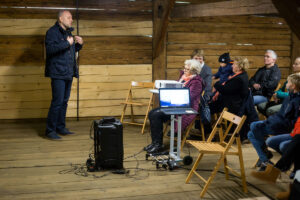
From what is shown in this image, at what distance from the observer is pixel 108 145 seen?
4.10 meters

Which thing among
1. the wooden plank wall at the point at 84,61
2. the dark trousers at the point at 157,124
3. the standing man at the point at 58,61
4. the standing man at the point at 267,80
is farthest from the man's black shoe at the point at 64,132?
the standing man at the point at 267,80

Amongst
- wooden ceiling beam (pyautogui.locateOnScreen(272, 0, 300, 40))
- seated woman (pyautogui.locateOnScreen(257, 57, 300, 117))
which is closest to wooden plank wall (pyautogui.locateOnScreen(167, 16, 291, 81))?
seated woman (pyautogui.locateOnScreen(257, 57, 300, 117))

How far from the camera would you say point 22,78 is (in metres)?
6.49

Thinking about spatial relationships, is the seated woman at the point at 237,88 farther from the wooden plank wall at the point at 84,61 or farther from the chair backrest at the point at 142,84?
the wooden plank wall at the point at 84,61

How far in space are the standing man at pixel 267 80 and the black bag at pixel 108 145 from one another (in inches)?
110

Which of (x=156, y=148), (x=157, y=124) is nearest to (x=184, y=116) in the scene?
(x=157, y=124)

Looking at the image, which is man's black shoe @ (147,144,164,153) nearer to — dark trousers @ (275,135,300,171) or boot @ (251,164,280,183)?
boot @ (251,164,280,183)

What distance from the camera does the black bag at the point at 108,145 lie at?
4.08 m

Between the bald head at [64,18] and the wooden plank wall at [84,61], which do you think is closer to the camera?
the bald head at [64,18]

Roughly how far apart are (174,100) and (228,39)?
3.55 metres

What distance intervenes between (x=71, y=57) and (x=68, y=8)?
1435mm

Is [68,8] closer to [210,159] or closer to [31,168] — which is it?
[31,168]

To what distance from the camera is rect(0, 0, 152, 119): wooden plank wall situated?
6.39 meters

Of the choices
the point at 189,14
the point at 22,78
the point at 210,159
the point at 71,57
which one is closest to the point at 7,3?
the point at 22,78
